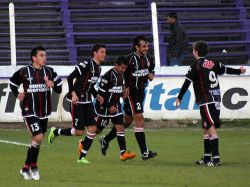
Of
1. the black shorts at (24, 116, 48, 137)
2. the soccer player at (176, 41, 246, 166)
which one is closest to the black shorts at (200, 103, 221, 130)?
the soccer player at (176, 41, 246, 166)

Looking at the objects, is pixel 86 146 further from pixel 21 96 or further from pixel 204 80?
pixel 21 96

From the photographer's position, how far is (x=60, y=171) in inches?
534

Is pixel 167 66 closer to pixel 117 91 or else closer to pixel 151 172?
pixel 117 91

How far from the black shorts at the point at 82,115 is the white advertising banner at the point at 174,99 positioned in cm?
704

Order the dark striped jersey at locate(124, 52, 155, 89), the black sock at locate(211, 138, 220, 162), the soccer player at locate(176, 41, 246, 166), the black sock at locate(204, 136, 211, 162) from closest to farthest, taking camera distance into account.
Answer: the black sock at locate(211, 138, 220, 162) < the soccer player at locate(176, 41, 246, 166) < the black sock at locate(204, 136, 211, 162) < the dark striped jersey at locate(124, 52, 155, 89)

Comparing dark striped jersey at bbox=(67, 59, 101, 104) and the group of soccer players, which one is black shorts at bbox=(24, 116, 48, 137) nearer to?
the group of soccer players

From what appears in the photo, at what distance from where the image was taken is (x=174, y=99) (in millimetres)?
22547

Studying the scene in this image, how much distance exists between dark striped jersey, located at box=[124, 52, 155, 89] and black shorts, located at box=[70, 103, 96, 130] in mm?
1030

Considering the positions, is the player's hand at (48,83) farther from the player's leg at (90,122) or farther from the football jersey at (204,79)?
the football jersey at (204,79)

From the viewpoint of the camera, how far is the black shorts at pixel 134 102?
52.2ft

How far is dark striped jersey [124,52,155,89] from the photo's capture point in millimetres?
16031

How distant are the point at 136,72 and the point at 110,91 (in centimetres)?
57

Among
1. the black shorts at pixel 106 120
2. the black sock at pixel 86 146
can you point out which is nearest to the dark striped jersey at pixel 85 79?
the black shorts at pixel 106 120

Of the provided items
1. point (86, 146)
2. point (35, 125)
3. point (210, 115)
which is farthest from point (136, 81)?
point (35, 125)
